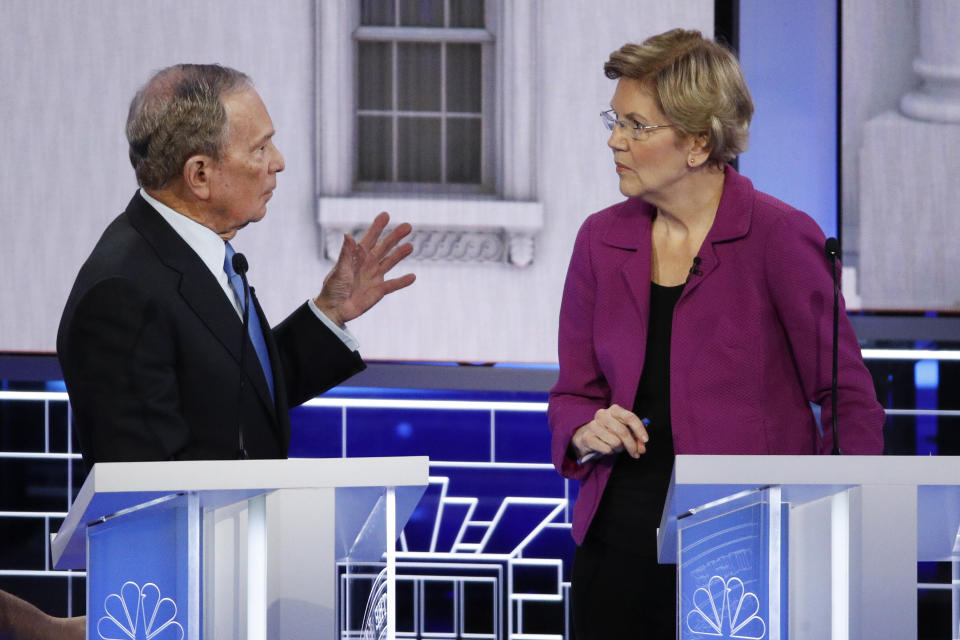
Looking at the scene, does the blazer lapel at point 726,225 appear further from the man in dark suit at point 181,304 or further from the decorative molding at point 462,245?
the decorative molding at point 462,245

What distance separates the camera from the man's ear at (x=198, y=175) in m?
2.14

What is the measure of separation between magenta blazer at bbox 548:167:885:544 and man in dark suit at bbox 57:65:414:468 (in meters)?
0.54

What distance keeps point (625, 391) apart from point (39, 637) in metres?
2.27

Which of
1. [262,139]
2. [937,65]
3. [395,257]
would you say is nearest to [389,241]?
[395,257]

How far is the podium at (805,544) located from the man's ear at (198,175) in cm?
112

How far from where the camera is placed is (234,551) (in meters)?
1.40

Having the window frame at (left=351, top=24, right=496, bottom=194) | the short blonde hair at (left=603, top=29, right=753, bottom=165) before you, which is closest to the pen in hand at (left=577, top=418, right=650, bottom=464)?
the short blonde hair at (left=603, top=29, right=753, bottom=165)

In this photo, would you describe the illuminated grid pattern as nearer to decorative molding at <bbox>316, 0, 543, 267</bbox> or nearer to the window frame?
decorative molding at <bbox>316, 0, 543, 267</bbox>

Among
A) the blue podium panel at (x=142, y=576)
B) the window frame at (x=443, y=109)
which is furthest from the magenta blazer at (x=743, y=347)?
the window frame at (x=443, y=109)

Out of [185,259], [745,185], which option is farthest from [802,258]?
[185,259]

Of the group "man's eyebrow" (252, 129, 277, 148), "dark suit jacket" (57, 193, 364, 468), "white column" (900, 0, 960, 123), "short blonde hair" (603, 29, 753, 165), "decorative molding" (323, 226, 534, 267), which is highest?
"white column" (900, 0, 960, 123)

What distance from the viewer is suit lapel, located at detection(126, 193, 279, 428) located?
2.01 m

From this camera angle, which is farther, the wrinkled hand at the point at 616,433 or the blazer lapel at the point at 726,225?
the blazer lapel at the point at 726,225

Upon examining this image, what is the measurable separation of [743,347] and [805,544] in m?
0.67
